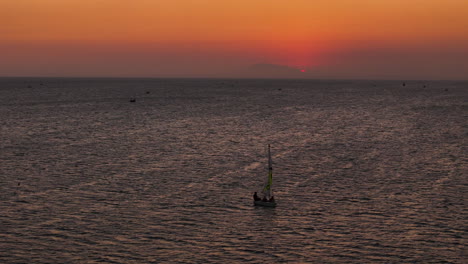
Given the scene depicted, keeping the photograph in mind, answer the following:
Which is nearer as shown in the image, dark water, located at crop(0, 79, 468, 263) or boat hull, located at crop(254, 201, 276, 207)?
dark water, located at crop(0, 79, 468, 263)

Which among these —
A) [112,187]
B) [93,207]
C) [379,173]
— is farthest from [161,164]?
[379,173]

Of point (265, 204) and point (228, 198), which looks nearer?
point (265, 204)

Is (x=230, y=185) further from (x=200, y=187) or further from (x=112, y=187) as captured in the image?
(x=112, y=187)

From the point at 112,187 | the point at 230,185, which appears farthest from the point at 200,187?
the point at 112,187

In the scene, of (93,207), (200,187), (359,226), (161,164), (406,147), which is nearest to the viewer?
(359,226)

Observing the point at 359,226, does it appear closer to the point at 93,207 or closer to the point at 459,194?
the point at 459,194

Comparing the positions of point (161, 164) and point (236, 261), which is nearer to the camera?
point (236, 261)

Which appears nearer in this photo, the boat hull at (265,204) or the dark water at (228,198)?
the dark water at (228,198)

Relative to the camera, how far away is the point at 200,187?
65625mm

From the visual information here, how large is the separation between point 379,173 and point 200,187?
26.5 meters

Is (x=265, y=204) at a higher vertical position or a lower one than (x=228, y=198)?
higher

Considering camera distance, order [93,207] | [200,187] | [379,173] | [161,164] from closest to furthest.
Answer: [93,207]
[200,187]
[379,173]
[161,164]

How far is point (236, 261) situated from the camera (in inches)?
1628

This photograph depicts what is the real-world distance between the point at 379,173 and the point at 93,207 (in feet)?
133
